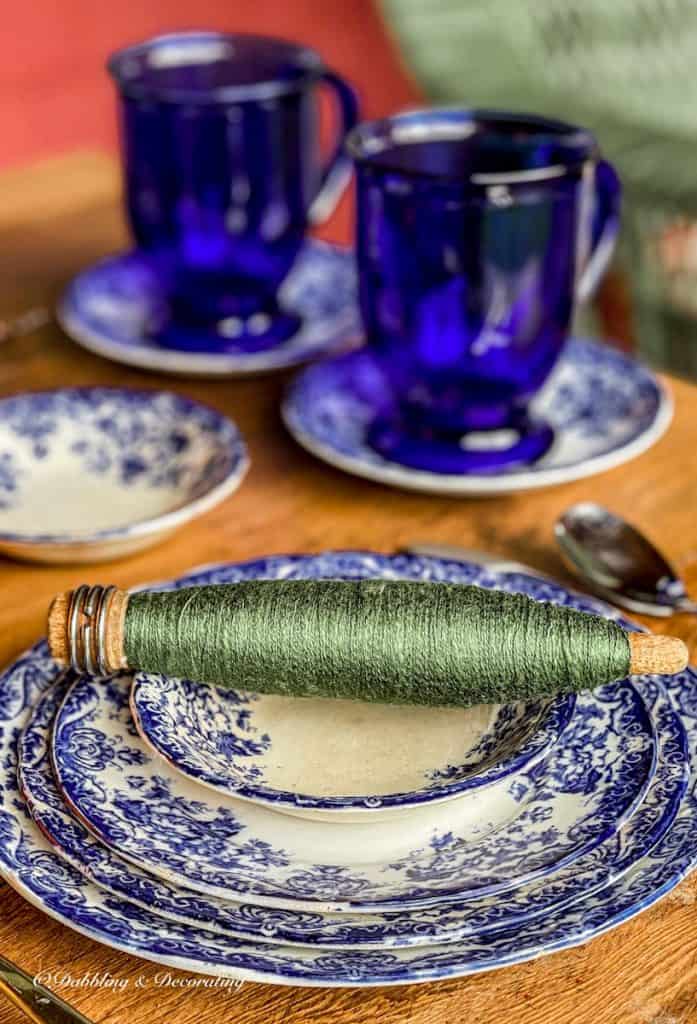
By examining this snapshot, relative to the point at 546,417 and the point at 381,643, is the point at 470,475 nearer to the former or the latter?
the point at 546,417

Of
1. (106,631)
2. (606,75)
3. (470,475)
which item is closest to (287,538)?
(470,475)

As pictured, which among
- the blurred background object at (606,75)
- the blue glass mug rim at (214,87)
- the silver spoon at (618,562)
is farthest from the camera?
the blurred background object at (606,75)

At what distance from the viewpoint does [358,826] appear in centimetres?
43

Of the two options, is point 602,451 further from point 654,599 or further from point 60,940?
point 60,940

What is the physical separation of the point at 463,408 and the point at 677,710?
11.0 inches

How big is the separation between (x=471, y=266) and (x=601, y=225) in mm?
135

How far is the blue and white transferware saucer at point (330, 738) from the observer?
0.44 m

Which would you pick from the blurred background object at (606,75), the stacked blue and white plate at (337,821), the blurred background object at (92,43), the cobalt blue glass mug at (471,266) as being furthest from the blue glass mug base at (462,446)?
the blurred background object at (92,43)

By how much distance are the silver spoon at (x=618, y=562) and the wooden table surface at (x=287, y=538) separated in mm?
11

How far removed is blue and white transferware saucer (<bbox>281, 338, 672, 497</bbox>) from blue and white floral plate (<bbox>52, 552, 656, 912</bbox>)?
0.22 meters

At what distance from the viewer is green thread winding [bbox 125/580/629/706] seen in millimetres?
439

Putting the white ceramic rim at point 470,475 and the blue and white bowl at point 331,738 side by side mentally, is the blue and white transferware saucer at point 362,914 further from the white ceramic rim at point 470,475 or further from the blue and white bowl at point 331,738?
the white ceramic rim at point 470,475

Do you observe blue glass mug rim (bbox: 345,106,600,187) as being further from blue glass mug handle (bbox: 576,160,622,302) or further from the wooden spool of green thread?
the wooden spool of green thread

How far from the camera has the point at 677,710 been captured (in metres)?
0.48
